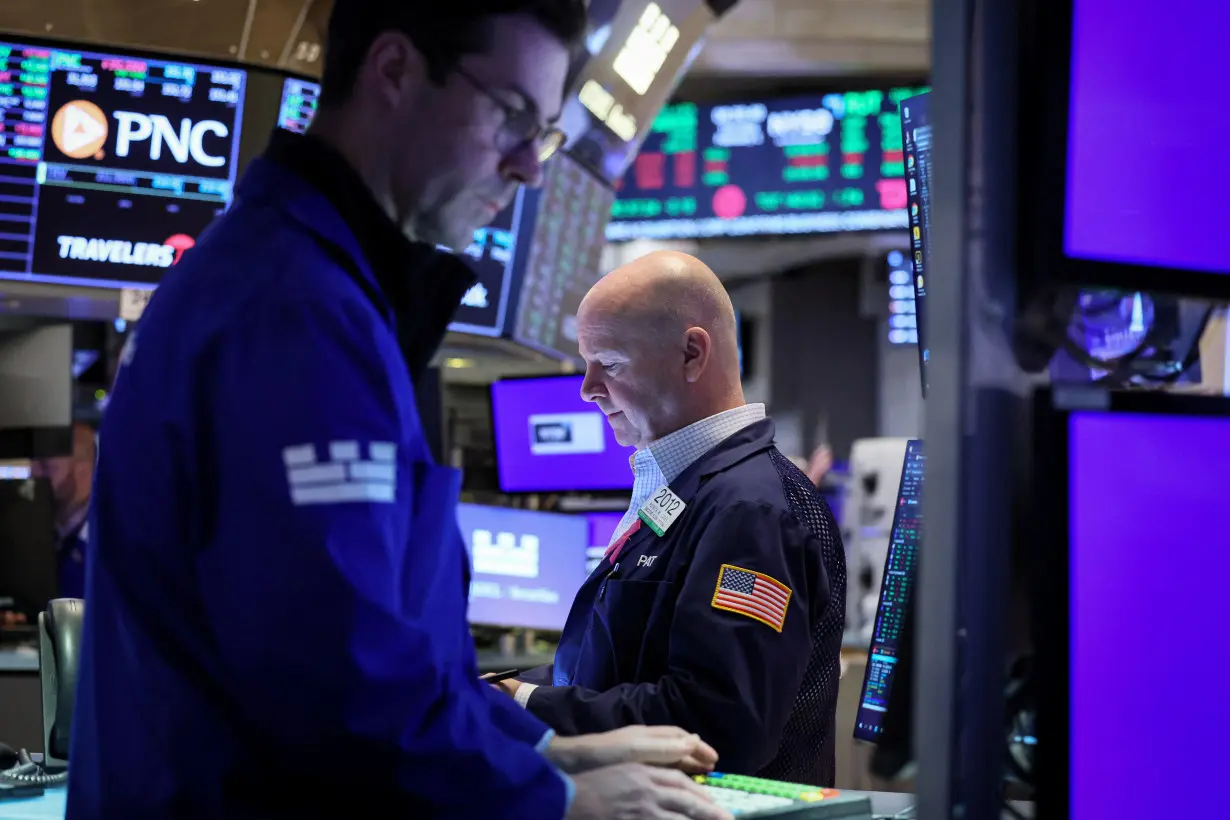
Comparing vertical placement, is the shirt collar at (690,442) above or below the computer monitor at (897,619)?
above

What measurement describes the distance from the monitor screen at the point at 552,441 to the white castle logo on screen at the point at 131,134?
1.25m

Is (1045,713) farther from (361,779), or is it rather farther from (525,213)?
(525,213)

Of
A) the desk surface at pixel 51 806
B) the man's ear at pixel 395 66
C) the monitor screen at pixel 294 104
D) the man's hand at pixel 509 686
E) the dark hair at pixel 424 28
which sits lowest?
the desk surface at pixel 51 806

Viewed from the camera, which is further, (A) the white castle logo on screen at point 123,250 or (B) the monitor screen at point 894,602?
(A) the white castle logo on screen at point 123,250

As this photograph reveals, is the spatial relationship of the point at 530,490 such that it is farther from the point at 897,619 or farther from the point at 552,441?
the point at 897,619

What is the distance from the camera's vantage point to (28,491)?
437cm

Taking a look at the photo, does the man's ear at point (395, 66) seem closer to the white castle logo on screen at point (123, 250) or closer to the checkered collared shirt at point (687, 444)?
the checkered collared shirt at point (687, 444)

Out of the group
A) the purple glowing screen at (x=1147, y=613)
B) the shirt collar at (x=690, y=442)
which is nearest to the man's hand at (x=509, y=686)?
the shirt collar at (x=690, y=442)

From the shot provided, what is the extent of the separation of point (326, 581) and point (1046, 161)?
0.59 meters

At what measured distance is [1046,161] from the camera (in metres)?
0.93

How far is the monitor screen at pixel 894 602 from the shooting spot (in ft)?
5.74

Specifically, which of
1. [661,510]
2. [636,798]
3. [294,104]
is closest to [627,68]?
[294,104]

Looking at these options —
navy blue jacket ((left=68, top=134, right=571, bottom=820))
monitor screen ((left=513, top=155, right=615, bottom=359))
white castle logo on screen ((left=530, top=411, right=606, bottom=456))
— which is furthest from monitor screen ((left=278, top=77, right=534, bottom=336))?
navy blue jacket ((left=68, top=134, right=571, bottom=820))

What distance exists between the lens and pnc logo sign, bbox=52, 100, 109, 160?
396 cm
